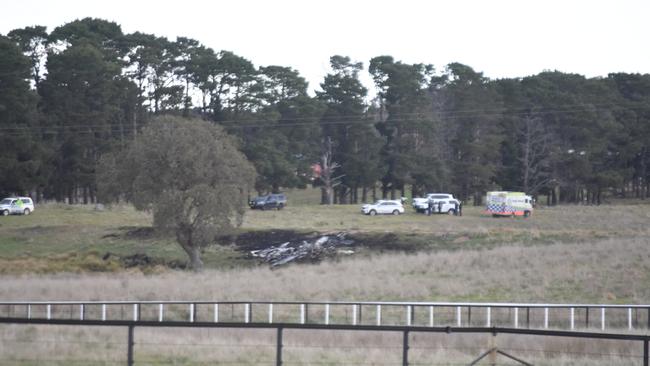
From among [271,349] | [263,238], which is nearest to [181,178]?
[263,238]

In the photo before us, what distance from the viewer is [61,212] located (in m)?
74.2

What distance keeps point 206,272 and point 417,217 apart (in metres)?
29.2

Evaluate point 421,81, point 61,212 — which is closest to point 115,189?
point 61,212

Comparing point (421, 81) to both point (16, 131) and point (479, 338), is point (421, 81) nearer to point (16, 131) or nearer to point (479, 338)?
point (16, 131)

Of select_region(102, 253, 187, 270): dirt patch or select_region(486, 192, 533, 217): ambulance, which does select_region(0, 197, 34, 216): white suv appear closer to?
select_region(102, 253, 187, 270): dirt patch

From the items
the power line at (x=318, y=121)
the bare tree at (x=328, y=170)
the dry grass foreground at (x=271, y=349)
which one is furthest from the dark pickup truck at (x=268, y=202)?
the dry grass foreground at (x=271, y=349)

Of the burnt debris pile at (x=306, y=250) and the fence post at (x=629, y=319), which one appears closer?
the fence post at (x=629, y=319)

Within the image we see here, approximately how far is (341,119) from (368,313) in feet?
212

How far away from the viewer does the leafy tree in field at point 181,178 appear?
163 feet

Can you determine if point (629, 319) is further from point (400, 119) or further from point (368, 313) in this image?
point (400, 119)

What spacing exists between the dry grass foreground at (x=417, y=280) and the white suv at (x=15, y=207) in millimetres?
26819

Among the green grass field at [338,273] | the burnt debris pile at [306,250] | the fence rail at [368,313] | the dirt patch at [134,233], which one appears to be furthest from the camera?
the dirt patch at [134,233]

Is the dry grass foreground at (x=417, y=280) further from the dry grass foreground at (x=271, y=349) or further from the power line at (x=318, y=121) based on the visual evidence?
the power line at (x=318, y=121)

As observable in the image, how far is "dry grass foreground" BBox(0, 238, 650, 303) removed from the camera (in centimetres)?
3719
